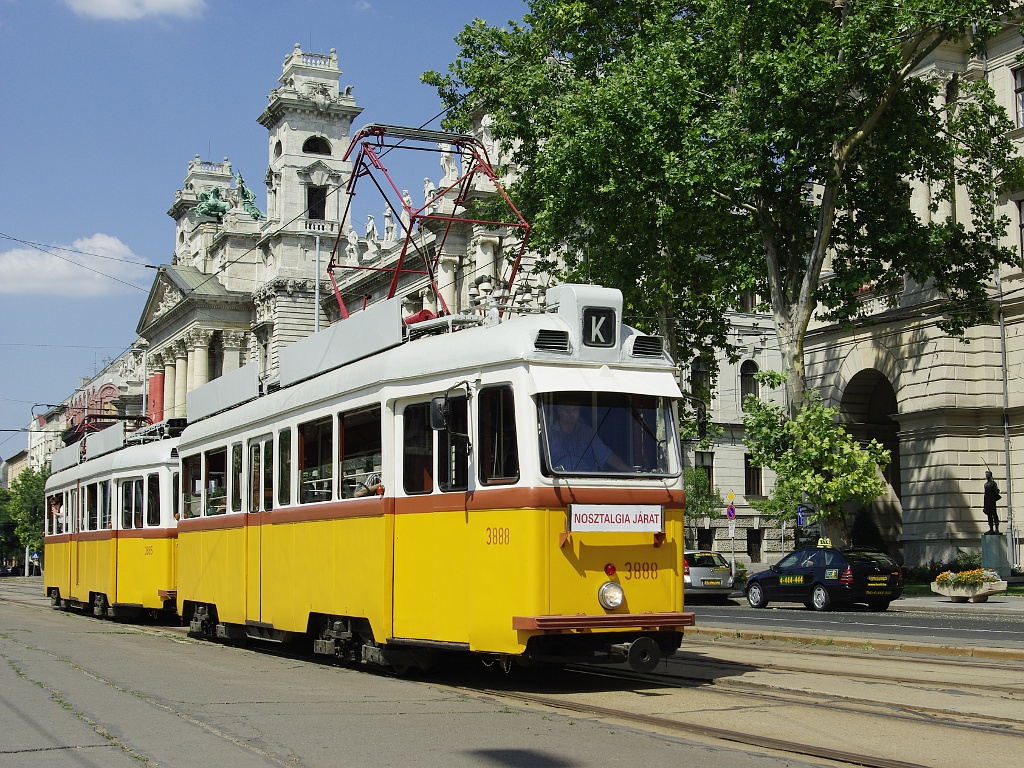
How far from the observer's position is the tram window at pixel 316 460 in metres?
14.0

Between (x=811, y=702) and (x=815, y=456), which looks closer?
(x=811, y=702)

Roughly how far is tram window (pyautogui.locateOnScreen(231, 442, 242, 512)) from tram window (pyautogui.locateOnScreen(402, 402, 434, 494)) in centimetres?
520

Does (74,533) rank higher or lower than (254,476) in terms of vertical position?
lower

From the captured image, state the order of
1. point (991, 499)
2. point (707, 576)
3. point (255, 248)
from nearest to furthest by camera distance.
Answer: point (707, 576), point (991, 499), point (255, 248)

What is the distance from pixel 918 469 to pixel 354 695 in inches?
1334

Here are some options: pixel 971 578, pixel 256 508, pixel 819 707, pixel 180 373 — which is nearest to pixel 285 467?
pixel 256 508

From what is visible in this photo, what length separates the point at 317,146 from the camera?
84.3m

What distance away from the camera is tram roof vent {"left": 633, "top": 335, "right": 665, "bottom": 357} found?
39.4 feet

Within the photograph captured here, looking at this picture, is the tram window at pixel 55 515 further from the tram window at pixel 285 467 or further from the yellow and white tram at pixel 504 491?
the yellow and white tram at pixel 504 491

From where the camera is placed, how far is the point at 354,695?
1141 centimetres

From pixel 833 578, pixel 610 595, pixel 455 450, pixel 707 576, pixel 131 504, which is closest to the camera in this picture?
pixel 610 595

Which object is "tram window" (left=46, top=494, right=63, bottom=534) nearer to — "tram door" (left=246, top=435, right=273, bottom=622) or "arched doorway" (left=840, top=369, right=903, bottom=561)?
"tram door" (left=246, top=435, right=273, bottom=622)

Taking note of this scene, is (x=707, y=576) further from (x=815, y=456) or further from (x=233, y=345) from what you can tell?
(x=233, y=345)

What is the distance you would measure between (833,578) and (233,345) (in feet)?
239
